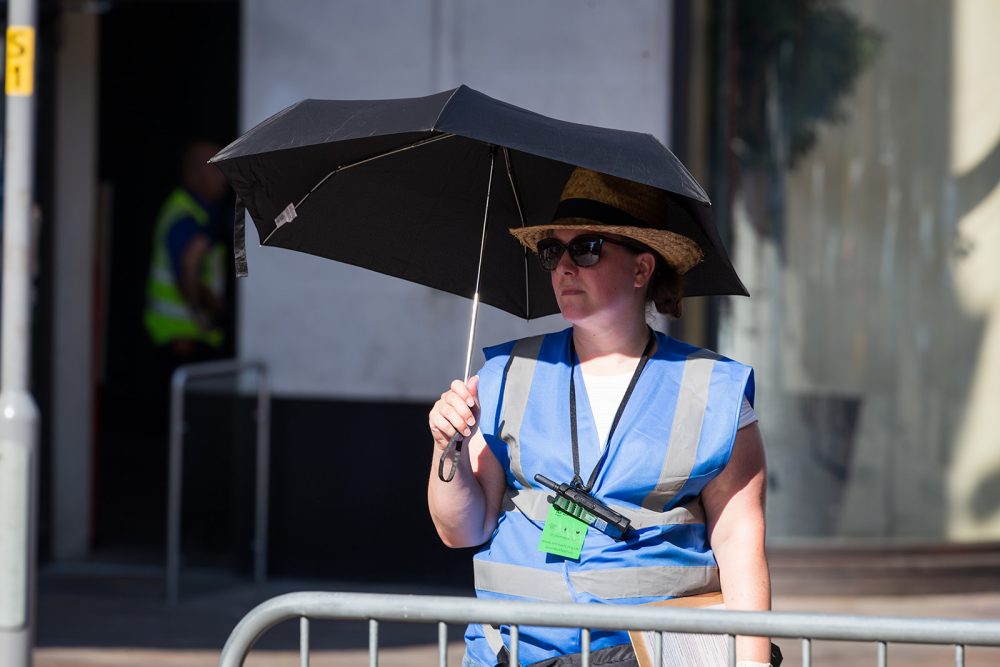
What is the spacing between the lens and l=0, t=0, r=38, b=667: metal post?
4973 mm

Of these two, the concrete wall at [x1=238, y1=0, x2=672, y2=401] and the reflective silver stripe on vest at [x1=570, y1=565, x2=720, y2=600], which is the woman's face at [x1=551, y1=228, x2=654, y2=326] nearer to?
the reflective silver stripe on vest at [x1=570, y1=565, x2=720, y2=600]

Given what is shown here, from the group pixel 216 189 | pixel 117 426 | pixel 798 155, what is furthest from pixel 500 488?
A: pixel 117 426

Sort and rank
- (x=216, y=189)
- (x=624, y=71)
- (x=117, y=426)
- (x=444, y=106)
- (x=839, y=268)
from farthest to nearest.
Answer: (x=117, y=426) < (x=216, y=189) < (x=839, y=268) < (x=624, y=71) < (x=444, y=106)

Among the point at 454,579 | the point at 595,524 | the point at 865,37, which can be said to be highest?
the point at 865,37

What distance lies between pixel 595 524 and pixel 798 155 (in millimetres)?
4913

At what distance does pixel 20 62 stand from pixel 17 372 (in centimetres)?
112

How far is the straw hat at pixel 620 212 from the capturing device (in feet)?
9.71

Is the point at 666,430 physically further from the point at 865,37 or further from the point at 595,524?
the point at 865,37

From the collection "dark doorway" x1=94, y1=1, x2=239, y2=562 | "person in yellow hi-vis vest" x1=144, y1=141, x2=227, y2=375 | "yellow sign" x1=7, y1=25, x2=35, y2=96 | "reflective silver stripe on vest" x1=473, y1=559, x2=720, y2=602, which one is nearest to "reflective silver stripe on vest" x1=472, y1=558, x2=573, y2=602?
"reflective silver stripe on vest" x1=473, y1=559, x2=720, y2=602

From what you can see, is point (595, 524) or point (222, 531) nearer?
point (595, 524)

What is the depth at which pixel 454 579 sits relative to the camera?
7.20 m

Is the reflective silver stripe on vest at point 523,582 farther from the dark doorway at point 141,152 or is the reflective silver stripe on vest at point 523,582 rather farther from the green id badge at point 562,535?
the dark doorway at point 141,152

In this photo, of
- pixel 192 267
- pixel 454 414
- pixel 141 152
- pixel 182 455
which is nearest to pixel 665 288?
pixel 454 414

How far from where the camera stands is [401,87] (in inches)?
280
